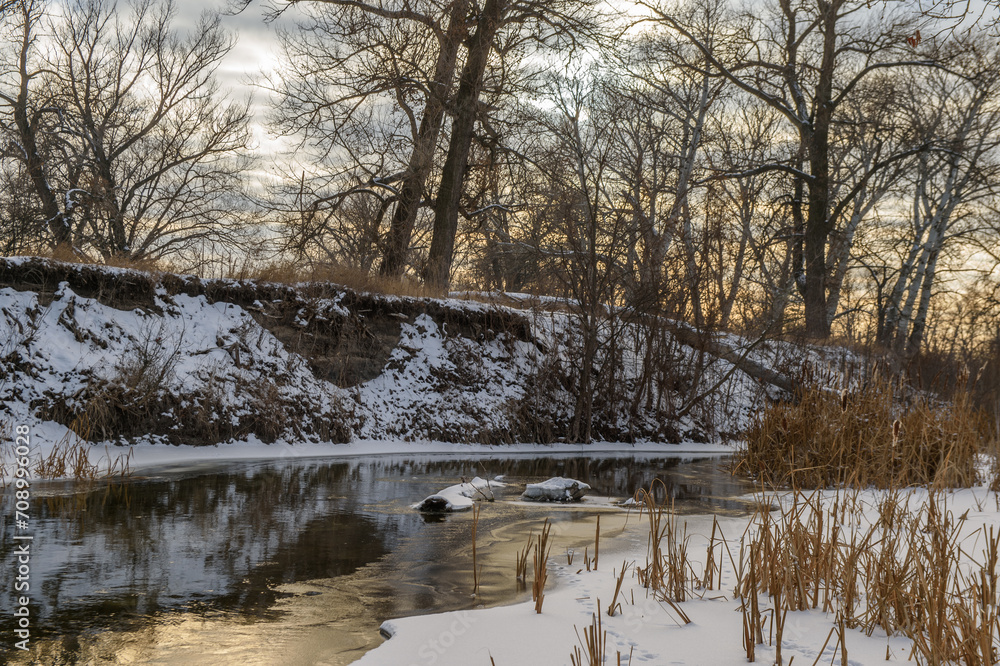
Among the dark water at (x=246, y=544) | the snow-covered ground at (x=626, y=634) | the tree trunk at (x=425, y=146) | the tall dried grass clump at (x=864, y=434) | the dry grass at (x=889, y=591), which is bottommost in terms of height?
the dark water at (x=246, y=544)

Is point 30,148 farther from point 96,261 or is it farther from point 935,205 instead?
point 935,205

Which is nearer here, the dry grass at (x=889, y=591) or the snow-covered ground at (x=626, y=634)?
the dry grass at (x=889, y=591)

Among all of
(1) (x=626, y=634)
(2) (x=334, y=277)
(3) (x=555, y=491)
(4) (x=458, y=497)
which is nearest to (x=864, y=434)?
(3) (x=555, y=491)

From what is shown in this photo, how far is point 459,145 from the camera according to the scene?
1609 cm

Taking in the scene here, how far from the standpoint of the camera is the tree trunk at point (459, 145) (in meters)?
15.2

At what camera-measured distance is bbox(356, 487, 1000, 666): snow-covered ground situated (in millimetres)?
3029

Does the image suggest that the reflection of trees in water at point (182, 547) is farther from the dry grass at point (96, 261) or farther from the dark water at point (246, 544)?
the dry grass at point (96, 261)

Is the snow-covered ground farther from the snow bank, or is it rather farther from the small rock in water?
the small rock in water

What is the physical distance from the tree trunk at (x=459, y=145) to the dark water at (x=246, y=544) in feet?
24.7

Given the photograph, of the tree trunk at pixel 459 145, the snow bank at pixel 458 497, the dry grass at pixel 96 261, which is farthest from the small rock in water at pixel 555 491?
the tree trunk at pixel 459 145

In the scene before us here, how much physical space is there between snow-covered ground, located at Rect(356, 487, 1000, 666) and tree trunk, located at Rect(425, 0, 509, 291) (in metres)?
11.3

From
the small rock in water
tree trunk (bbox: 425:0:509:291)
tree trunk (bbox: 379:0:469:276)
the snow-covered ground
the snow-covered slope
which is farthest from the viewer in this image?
tree trunk (bbox: 425:0:509:291)

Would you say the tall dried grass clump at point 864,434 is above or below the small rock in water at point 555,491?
above

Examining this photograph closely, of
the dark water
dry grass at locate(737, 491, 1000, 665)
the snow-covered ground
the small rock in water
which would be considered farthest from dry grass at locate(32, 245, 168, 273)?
dry grass at locate(737, 491, 1000, 665)
